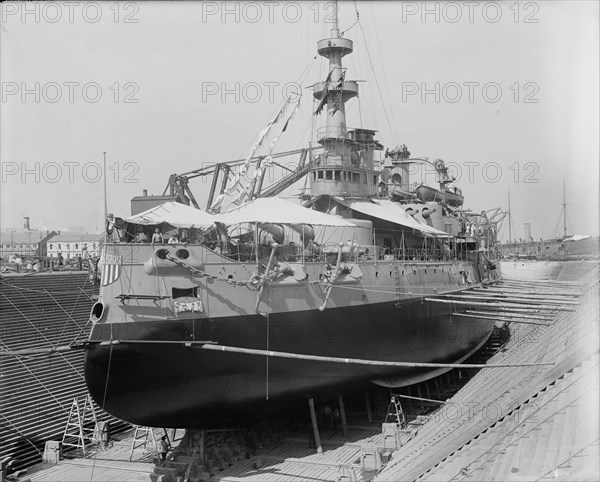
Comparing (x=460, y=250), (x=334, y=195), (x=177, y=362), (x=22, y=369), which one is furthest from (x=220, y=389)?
(x=460, y=250)

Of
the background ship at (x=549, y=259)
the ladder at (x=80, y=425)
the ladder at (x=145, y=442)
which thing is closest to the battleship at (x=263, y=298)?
the ladder at (x=145, y=442)

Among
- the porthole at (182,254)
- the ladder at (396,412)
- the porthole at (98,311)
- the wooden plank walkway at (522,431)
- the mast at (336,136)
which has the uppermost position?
the mast at (336,136)

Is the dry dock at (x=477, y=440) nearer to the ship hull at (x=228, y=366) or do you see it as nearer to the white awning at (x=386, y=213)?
the ship hull at (x=228, y=366)

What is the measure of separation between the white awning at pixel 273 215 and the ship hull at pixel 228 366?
2.73 m

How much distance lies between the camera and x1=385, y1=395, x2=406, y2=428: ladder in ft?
64.7

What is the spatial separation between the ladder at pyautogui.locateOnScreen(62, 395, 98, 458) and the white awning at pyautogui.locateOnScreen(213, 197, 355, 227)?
7.77 m

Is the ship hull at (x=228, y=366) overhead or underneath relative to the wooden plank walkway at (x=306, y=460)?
overhead

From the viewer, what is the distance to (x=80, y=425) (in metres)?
18.6

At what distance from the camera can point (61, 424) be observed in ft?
64.1

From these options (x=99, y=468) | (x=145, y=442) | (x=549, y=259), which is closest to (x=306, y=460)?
(x=145, y=442)

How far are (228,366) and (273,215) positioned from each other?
4.83 m

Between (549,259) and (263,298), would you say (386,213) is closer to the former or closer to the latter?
(263,298)

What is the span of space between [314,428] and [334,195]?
10061mm

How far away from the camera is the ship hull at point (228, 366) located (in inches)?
587
